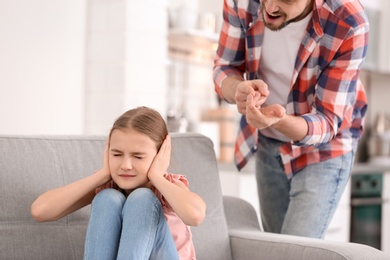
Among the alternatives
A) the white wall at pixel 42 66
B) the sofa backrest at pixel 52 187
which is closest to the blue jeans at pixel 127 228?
the sofa backrest at pixel 52 187

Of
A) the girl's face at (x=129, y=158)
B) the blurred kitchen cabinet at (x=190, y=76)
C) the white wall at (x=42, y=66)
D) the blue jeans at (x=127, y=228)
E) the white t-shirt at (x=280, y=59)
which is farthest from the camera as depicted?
the blurred kitchen cabinet at (x=190, y=76)

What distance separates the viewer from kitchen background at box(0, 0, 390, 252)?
10.2 feet

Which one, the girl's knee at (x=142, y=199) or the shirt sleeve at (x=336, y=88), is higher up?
the shirt sleeve at (x=336, y=88)

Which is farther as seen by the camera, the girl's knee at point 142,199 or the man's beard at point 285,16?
the man's beard at point 285,16

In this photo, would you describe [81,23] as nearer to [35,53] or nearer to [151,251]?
[35,53]

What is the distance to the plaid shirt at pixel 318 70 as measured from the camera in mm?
2123

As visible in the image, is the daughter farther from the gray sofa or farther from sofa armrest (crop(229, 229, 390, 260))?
sofa armrest (crop(229, 229, 390, 260))

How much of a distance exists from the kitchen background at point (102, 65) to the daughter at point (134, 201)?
1.24 meters

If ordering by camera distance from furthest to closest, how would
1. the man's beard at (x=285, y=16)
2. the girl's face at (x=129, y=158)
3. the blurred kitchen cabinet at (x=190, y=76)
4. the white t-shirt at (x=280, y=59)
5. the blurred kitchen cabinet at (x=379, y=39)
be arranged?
the blurred kitchen cabinet at (x=379, y=39)
the blurred kitchen cabinet at (x=190, y=76)
the white t-shirt at (x=280, y=59)
the man's beard at (x=285, y=16)
the girl's face at (x=129, y=158)

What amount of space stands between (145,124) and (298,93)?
55cm

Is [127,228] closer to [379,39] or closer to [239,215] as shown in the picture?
[239,215]

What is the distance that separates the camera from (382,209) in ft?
15.9

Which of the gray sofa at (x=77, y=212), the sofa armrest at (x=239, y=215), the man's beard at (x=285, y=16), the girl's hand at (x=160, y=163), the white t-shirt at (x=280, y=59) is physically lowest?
the sofa armrest at (x=239, y=215)

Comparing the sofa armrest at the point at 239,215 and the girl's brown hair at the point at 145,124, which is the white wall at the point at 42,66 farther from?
the girl's brown hair at the point at 145,124
